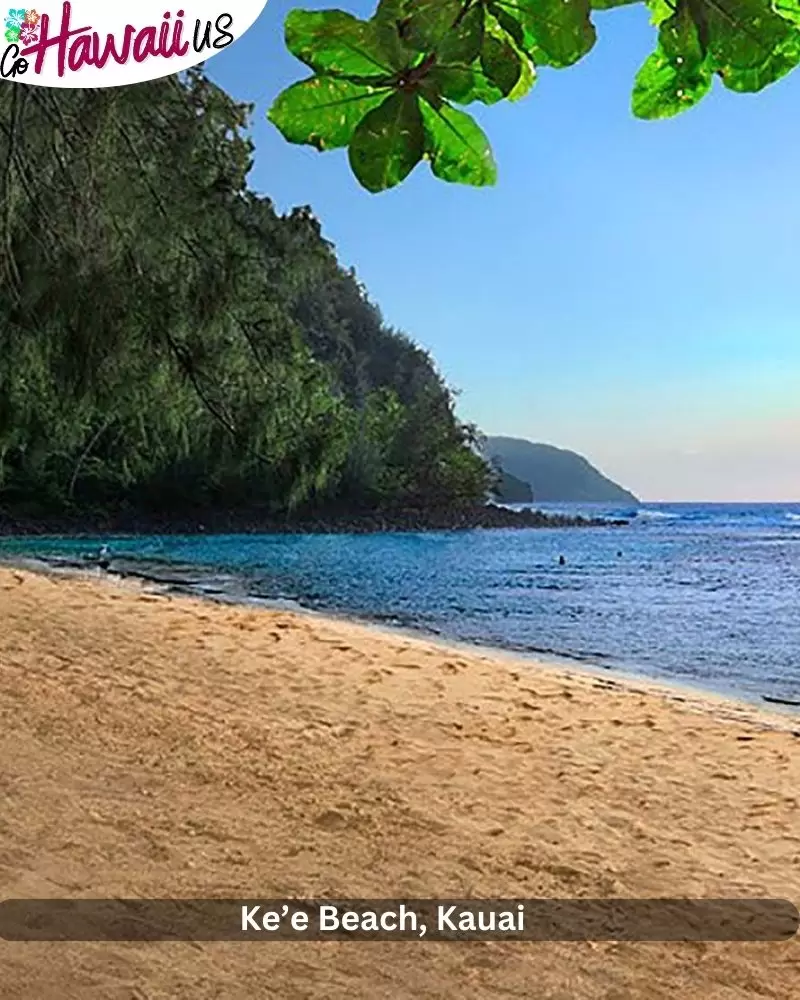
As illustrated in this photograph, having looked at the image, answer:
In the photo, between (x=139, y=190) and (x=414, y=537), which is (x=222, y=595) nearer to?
(x=139, y=190)

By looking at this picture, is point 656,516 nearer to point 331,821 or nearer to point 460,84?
point 331,821

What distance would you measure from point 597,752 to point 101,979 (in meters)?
2.95

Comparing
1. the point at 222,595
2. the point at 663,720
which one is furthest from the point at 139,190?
the point at 222,595

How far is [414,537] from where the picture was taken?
31.5 meters

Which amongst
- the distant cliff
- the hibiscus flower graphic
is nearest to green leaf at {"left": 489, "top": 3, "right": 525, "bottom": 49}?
the hibiscus flower graphic

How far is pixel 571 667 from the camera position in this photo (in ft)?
25.9

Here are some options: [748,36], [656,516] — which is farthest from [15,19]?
[656,516]

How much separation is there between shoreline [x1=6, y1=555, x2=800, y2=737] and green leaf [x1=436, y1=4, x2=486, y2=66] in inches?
224

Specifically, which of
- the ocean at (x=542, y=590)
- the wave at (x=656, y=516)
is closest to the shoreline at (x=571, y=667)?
the ocean at (x=542, y=590)

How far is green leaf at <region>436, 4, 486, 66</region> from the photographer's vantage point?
0.44 meters

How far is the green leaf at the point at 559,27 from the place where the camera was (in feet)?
1.43

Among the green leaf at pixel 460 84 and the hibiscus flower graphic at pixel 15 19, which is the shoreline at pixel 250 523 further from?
the green leaf at pixel 460 84

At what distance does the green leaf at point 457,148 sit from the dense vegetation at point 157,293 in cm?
176

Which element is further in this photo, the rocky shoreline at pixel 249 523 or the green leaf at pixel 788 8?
the rocky shoreline at pixel 249 523
